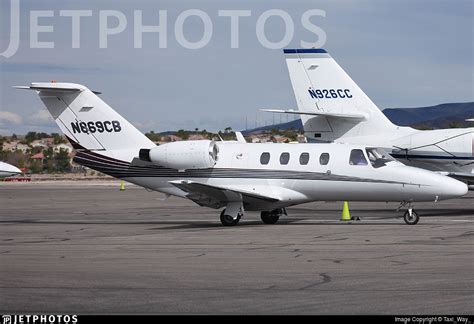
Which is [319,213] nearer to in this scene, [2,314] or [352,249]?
[352,249]

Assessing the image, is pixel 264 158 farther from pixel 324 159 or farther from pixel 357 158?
pixel 357 158

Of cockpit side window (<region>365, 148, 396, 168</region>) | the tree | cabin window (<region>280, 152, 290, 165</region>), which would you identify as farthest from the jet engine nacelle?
the tree

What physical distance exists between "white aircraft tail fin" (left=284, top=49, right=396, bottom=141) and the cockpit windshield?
29.1 ft

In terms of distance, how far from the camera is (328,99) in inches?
1394

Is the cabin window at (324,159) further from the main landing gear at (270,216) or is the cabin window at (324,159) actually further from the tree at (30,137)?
the tree at (30,137)

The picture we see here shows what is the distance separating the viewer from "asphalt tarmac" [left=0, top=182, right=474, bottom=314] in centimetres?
1104

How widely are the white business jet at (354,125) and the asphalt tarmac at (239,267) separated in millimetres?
4925

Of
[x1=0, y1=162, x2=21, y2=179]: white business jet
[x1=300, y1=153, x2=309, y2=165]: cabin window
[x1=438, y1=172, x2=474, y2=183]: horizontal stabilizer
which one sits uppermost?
[x1=300, y1=153, x2=309, y2=165]: cabin window

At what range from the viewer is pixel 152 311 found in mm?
10555

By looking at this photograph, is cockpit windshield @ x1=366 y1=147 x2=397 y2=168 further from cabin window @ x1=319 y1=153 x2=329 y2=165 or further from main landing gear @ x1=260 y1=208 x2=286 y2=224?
main landing gear @ x1=260 y1=208 x2=286 y2=224

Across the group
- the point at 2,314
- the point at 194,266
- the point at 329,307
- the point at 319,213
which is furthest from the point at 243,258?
the point at 319,213

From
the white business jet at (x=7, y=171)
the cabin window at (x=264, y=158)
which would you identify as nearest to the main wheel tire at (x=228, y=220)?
the cabin window at (x=264, y=158)

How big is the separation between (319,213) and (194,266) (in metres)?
16.9

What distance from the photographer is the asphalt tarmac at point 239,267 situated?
36.2 feet
